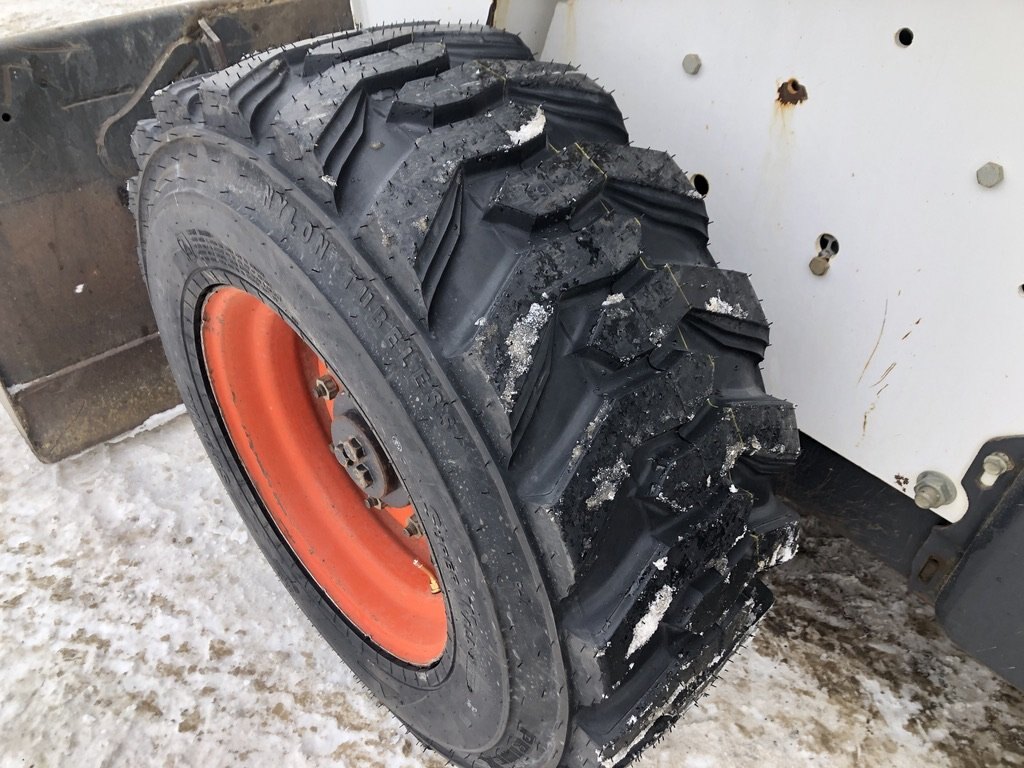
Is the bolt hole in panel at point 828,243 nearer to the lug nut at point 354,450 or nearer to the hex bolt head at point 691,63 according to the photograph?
the hex bolt head at point 691,63

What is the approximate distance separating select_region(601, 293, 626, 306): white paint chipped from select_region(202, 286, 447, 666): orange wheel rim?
0.72m

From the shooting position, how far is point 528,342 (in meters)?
0.89

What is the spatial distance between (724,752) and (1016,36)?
1.27 meters

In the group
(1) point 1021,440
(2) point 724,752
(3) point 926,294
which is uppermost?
(3) point 926,294

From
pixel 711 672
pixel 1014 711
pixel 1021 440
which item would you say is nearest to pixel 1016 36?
pixel 1021 440

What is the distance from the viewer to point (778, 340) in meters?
1.22

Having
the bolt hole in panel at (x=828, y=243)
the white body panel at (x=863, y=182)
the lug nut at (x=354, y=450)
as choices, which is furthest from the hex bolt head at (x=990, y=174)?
the lug nut at (x=354, y=450)

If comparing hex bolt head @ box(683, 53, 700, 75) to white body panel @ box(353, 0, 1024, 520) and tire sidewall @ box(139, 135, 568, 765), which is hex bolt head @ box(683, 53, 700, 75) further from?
tire sidewall @ box(139, 135, 568, 765)

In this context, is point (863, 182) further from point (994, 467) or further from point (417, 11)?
point (417, 11)

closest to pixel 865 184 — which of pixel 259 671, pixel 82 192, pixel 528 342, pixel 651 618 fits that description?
pixel 528 342

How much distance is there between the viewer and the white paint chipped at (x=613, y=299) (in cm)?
94

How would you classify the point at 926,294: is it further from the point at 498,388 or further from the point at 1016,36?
the point at 498,388

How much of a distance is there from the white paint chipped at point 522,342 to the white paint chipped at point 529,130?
0.75 ft

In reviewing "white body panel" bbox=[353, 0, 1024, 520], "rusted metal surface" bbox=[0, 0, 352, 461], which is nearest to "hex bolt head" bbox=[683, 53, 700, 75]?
"white body panel" bbox=[353, 0, 1024, 520]
